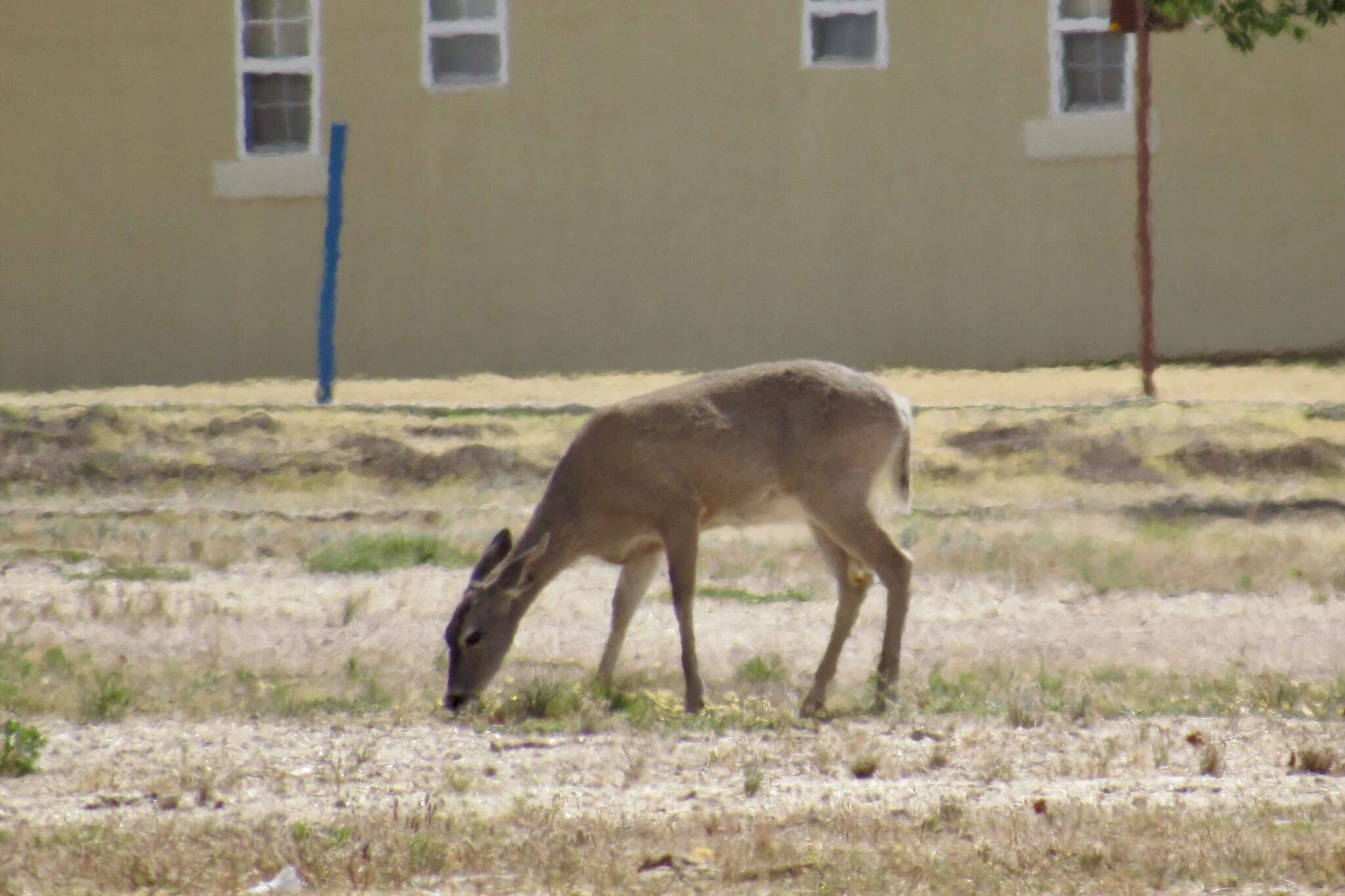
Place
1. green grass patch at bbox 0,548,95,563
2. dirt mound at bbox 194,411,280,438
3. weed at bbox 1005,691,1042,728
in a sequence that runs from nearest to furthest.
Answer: weed at bbox 1005,691,1042,728
green grass patch at bbox 0,548,95,563
dirt mound at bbox 194,411,280,438

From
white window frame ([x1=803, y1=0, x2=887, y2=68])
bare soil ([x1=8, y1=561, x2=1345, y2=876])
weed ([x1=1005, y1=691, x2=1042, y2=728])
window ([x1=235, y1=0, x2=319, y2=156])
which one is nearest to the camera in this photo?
bare soil ([x1=8, y1=561, x2=1345, y2=876])

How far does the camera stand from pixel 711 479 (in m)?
8.48

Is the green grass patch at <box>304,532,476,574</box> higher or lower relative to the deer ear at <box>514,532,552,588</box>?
lower

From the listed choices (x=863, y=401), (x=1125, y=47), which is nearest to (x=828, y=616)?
(x=863, y=401)

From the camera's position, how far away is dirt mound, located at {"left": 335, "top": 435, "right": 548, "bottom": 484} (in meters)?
13.7

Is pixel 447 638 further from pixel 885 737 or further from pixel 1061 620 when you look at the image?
pixel 1061 620

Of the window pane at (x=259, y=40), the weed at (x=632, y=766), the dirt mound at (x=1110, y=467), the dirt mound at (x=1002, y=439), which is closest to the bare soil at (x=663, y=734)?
the weed at (x=632, y=766)

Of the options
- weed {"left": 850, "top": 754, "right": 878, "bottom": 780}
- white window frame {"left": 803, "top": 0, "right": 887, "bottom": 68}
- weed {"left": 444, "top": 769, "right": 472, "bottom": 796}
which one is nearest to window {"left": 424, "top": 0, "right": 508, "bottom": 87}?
white window frame {"left": 803, "top": 0, "right": 887, "bottom": 68}

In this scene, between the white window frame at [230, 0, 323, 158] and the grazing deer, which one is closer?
the grazing deer

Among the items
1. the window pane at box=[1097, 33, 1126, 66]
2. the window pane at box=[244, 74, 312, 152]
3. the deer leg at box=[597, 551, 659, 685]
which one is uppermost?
the window pane at box=[1097, 33, 1126, 66]

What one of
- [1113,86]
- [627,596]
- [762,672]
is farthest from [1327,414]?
[627,596]

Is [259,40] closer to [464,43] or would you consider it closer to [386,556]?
[464,43]

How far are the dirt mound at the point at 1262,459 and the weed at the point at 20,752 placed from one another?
27.4 feet

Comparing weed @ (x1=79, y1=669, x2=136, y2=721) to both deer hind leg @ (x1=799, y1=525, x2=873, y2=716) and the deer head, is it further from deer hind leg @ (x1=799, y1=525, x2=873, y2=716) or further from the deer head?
deer hind leg @ (x1=799, y1=525, x2=873, y2=716)
